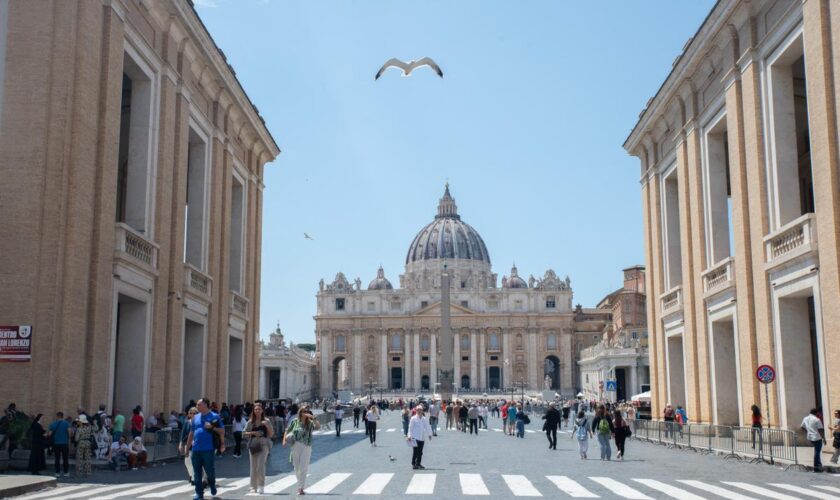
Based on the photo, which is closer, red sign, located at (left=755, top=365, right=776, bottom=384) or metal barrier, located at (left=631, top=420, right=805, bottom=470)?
metal barrier, located at (left=631, top=420, right=805, bottom=470)

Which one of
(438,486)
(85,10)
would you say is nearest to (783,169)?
(438,486)

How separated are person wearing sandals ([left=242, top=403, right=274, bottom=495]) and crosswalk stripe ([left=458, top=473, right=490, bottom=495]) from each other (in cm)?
342

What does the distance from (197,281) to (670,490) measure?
18650 millimetres

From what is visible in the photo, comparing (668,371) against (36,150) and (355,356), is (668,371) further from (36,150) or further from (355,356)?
(355,356)

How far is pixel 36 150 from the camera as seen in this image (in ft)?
64.5

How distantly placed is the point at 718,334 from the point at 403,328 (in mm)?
123219

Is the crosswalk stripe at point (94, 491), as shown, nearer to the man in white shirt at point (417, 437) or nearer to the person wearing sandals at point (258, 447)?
the person wearing sandals at point (258, 447)

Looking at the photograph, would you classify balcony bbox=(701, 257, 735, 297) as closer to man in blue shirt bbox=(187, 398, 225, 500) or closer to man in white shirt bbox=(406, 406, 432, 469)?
man in white shirt bbox=(406, 406, 432, 469)

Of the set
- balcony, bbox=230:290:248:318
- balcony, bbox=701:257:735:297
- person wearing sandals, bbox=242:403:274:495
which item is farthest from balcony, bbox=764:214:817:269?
balcony, bbox=230:290:248:318

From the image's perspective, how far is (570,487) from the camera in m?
16.4

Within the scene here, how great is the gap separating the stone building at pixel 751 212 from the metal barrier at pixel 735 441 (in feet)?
3.74

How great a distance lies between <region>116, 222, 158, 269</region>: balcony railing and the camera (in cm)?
2272

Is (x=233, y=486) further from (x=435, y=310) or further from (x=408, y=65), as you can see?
(x=435, y=310)

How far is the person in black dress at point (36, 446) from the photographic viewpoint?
1773 cm
